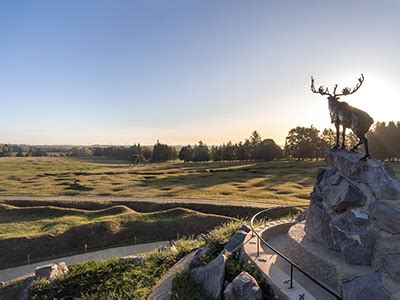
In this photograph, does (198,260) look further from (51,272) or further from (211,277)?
(51,272)

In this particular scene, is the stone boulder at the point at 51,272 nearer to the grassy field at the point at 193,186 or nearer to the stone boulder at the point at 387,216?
the stone boulder at the point at 387,216

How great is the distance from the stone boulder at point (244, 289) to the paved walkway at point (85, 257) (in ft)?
59.4

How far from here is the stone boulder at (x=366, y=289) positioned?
8.91 metres

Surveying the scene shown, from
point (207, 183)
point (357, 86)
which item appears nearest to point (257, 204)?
point (207, 183)

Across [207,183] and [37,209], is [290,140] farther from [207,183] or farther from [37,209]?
[37,209]

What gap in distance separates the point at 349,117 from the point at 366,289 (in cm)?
733

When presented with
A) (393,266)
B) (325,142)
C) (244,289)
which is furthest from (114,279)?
(325,142)

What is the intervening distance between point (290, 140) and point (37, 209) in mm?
92829

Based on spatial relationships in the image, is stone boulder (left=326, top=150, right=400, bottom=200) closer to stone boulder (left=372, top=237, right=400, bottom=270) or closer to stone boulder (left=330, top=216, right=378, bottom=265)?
stone boulder (left=330, top=216, right=378, bottom=265)

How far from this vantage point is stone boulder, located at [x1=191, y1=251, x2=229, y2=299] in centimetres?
1204

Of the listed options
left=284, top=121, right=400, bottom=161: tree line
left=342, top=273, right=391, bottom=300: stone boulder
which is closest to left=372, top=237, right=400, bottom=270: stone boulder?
left=342, top=273, right=391, bottom=300: stone boulder

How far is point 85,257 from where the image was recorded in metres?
26.9

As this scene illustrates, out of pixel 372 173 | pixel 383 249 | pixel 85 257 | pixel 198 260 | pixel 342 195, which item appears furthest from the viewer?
pixel 85 257

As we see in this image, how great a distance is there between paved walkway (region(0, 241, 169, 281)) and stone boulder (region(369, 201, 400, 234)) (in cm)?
2163
